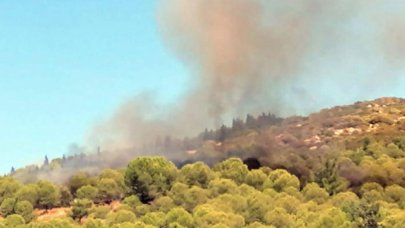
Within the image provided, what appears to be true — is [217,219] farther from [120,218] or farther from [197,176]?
[197,176]

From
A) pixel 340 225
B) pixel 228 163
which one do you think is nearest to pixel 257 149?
pixel 228 163

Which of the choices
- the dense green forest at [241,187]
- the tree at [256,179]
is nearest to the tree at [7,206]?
the dense green forest at [241,187]

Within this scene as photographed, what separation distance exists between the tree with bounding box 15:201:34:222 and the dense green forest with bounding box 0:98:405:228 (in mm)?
214

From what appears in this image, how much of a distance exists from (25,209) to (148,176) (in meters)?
22.0

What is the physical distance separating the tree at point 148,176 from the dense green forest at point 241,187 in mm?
178

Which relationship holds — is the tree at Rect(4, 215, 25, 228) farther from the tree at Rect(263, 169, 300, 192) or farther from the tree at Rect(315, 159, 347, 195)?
the tree at Rect(315, 159, 347, 195)

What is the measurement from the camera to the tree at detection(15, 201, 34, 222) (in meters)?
108

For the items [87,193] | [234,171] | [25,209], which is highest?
[234,171]

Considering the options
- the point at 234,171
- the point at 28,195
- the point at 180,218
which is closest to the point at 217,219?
the point at 180,218

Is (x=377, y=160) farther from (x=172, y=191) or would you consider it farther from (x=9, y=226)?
(x=9, y=226)

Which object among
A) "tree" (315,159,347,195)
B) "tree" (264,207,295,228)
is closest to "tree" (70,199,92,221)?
"tree" (264,207,295,228)

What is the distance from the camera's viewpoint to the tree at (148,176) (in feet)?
389

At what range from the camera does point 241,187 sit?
111 meters

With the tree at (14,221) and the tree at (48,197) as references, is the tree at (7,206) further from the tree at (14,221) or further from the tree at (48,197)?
the tree at (14,221)
